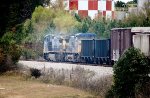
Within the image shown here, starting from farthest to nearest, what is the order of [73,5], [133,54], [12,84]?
[73,5] → [12,84] → [133,54]

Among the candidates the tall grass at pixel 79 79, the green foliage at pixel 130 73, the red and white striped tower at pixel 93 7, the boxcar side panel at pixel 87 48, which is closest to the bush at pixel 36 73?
the tall grass at pixel 79 79

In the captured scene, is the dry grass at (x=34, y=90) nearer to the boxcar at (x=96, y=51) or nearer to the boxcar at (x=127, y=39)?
the boxcar at (x=127, y=39)

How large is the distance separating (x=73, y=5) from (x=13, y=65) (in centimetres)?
2211

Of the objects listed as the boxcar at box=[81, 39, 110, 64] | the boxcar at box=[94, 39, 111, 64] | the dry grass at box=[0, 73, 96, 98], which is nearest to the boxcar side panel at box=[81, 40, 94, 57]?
the boxcar at box=[81, 39, 110, 64]

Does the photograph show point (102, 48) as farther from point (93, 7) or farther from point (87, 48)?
point (93, 7)

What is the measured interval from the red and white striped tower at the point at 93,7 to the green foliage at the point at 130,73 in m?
31.0

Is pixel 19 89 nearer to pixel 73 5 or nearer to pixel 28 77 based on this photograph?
pixel 28 77

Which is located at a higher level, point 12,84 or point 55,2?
point 55,2

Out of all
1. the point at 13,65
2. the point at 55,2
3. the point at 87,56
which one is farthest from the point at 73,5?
the point at 13,65

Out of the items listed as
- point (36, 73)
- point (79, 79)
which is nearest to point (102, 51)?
point (36, 73)

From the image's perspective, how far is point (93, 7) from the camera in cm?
4738

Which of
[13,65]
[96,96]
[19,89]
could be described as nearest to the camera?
[96,96]

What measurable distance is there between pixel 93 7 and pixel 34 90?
28223mm

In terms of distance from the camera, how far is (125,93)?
623 inches
